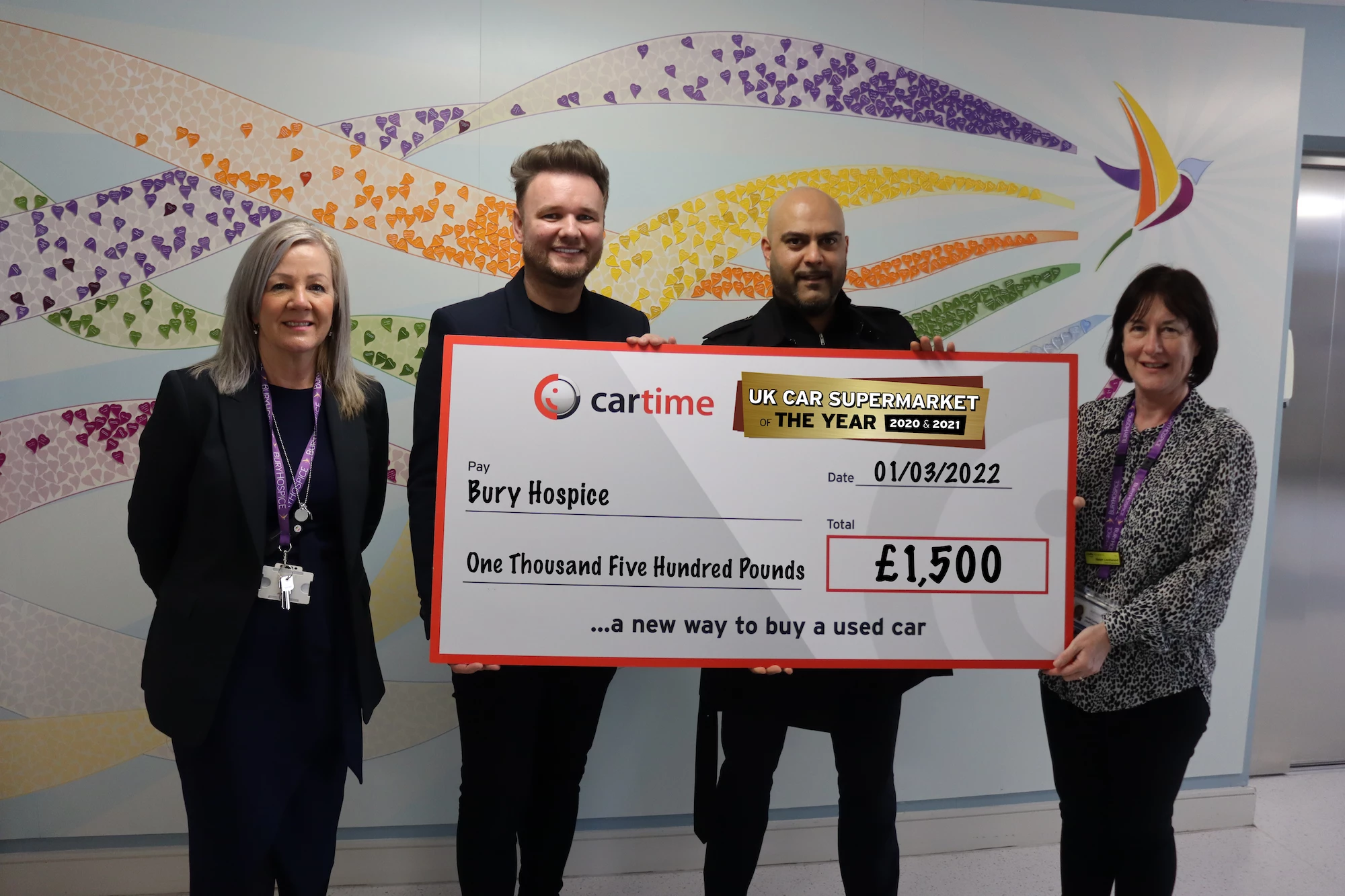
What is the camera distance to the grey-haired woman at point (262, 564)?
1490mm

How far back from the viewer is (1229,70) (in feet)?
8.58

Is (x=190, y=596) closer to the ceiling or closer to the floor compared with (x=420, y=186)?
closer to the floor

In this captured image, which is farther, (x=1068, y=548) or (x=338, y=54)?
(x=338, y=54)

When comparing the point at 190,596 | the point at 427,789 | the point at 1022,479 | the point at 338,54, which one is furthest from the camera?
the point at 427,789

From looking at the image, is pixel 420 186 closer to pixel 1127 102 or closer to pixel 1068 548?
pixel 1068 548

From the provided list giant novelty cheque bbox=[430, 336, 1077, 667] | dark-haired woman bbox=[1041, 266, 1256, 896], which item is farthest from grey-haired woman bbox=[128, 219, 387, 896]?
dark-haired woman bbox=[1041, 266, 1256, 896]

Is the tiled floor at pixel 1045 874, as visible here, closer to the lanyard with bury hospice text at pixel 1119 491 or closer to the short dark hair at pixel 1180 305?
the lanyard with bury hospice text at pixel 1119 491

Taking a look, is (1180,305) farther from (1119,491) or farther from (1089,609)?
(1089,609)

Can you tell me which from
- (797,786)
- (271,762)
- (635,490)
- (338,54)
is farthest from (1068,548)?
(338,54)

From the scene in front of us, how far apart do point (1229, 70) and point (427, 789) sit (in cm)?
351

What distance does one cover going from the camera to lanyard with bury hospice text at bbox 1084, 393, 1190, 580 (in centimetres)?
166

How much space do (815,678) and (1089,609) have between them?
0.61m

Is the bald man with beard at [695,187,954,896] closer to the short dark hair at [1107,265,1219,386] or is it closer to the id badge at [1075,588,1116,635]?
the id badge at [1075,588,1116,635]
